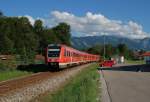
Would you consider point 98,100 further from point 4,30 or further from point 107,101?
point 4,30

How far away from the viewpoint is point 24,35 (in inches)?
4636

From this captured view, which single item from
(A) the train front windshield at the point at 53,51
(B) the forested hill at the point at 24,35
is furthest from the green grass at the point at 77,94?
(B) the forested hill at the point at 24,35

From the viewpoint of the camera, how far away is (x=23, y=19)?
130875mm

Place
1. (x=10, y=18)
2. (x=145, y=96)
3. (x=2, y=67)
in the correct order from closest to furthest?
(x=145, y=96)
(x=2, y=67)
(x=10, y=18)

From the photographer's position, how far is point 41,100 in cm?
1861

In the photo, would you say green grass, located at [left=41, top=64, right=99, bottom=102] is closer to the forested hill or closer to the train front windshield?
the train front windshield

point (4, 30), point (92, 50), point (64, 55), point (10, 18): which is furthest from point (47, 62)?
point (92, 50)

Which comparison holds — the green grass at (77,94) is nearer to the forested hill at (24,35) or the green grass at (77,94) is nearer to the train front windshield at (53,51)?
the train front windshield at (53,51)

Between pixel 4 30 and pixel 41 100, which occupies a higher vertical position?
pixel 4 30

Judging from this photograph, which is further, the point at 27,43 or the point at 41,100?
the point at 27,43

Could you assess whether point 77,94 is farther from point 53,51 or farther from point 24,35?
point 24,35

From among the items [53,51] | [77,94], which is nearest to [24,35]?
[53,51]

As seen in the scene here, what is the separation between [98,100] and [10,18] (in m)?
111

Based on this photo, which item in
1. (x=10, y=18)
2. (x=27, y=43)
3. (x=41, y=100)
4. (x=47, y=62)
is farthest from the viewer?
(x=10, y=18)
